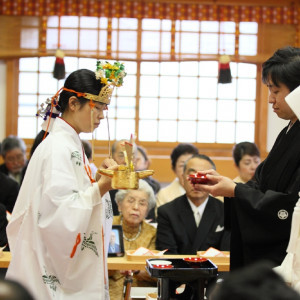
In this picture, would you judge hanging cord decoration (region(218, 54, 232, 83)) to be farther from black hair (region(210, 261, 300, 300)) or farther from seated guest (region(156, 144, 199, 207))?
black hair (region(210, 261, 300, 300))

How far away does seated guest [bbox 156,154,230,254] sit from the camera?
3943 mm

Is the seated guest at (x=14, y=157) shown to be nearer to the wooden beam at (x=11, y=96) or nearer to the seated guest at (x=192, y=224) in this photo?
the wooden beam at (x=11, y=96)

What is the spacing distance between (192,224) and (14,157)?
2729 millimetres

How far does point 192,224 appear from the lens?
4031 mm

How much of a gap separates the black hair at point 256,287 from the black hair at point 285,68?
4.65 ft

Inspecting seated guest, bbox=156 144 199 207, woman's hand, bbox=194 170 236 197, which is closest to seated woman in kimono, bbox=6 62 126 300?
woman's hand, bbox=194 170 236 197

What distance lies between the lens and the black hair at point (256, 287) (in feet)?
3.39

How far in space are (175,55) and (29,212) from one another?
5125 millimetres

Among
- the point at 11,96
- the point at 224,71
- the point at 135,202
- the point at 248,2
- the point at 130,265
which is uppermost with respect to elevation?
the point at 248,2

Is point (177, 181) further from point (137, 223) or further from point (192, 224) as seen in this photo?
point (137, 223)

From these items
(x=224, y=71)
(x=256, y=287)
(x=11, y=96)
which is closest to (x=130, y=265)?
(x=256, y=287)

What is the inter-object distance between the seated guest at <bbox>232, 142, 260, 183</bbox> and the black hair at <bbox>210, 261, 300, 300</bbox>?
165 inches

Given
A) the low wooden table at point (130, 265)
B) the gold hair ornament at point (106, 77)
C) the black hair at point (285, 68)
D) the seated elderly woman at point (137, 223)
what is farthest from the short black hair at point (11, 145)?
the black hair at point (285, 68)

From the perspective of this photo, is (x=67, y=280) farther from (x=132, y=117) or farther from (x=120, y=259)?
(x=132, y=117)
